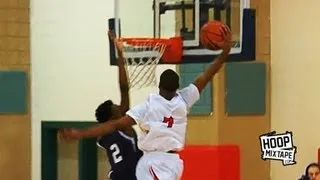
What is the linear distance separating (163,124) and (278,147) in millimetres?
2787

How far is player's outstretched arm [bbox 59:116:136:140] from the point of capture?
4637 mm

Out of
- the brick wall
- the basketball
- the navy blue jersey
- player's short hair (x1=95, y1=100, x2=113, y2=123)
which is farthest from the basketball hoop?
the brick wall

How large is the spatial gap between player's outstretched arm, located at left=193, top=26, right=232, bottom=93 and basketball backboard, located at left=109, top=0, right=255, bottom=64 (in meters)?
0.45

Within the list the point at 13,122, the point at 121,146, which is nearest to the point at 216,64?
the point at 121,146

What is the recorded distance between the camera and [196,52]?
5.96 meters

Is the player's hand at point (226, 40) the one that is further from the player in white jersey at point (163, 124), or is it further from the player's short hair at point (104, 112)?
the player's short hair at point (104, 112)

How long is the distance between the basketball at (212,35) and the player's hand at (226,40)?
0.03m

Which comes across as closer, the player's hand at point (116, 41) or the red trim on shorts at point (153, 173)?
the red trim on shorts at point (153, 173)

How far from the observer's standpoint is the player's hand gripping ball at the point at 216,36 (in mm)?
5374

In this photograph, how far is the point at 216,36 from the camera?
5.50 m

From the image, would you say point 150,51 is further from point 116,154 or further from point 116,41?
point 116,154

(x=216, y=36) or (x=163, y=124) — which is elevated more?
(x=216, y=36)

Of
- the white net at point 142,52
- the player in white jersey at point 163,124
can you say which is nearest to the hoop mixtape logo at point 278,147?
the white net at point 142,52

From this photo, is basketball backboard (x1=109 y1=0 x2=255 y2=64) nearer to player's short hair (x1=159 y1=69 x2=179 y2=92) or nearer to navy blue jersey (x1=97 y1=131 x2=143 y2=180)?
navy blue jersey (x1=97 y1=131 x2=143 y2=180)
